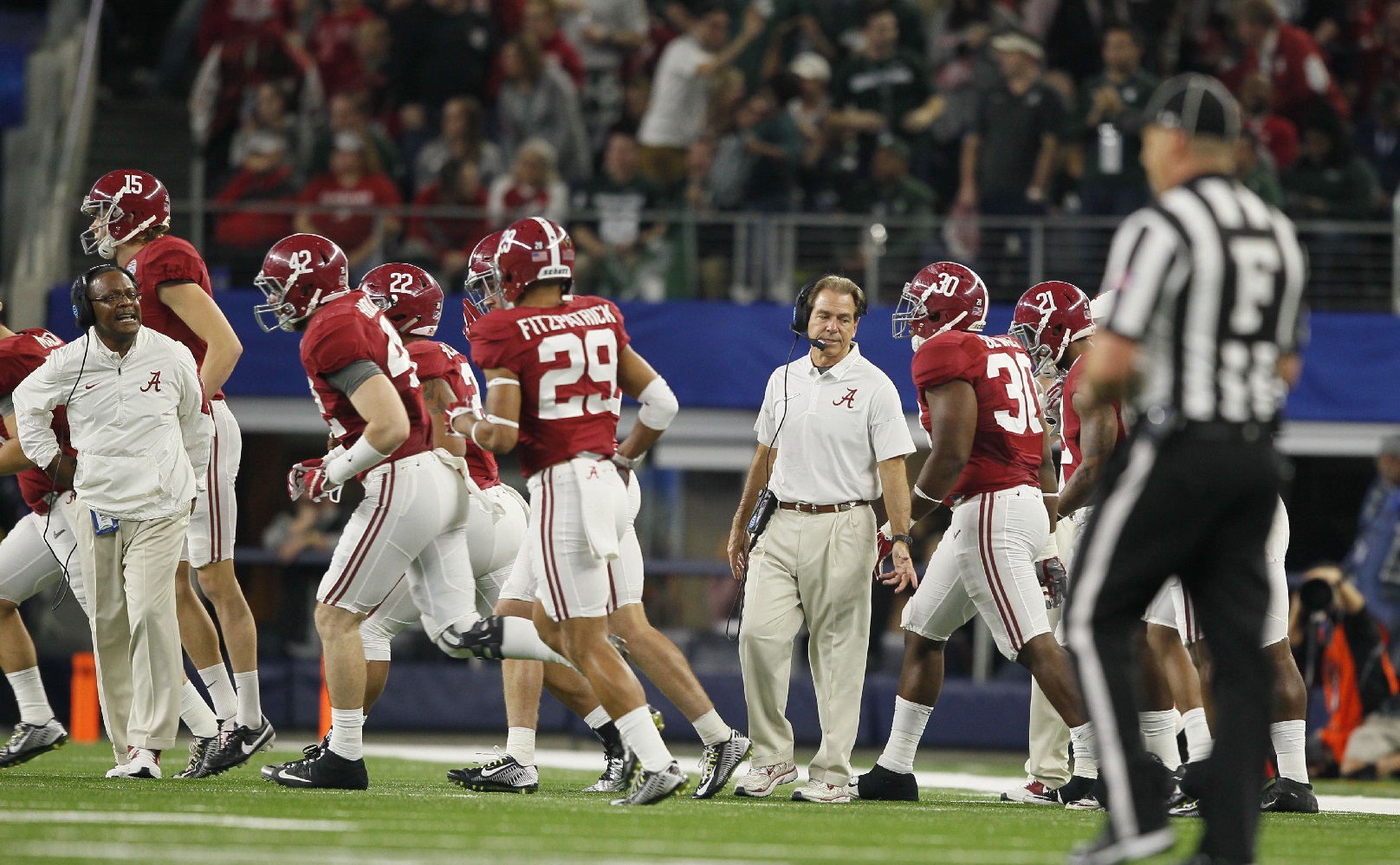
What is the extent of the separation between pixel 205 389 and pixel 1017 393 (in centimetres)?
355

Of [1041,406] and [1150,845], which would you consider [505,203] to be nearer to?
[1041,406]

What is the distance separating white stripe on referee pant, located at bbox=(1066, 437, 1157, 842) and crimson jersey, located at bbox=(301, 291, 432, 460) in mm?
3336

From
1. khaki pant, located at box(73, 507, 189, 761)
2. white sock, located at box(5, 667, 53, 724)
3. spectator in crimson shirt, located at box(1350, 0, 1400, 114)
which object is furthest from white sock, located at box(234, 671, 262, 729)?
spectator in crimson shirt, located at box(1350, 0, 1400, 114)

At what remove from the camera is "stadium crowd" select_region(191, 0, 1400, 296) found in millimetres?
14305

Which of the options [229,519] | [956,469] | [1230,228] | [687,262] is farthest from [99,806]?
[687,262]

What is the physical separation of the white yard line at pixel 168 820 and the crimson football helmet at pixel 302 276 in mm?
2167

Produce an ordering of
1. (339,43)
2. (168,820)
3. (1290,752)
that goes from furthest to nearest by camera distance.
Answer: (339,43)
(1290,752)
(168,820)

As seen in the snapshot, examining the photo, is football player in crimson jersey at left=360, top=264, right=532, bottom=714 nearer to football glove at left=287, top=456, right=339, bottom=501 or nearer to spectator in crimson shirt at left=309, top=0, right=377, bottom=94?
football glove at left=287, top=456, right=339, bottom=501

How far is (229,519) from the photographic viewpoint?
27.8ft

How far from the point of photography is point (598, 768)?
411 inches

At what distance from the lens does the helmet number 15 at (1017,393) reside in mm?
8094

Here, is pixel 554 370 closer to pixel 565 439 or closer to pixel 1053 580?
pixel 565 439

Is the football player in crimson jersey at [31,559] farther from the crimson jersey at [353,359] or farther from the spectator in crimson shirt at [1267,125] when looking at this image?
the spectator in crimson shirt at [1267,125]

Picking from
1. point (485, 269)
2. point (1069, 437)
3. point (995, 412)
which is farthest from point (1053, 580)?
point (485, 269)
